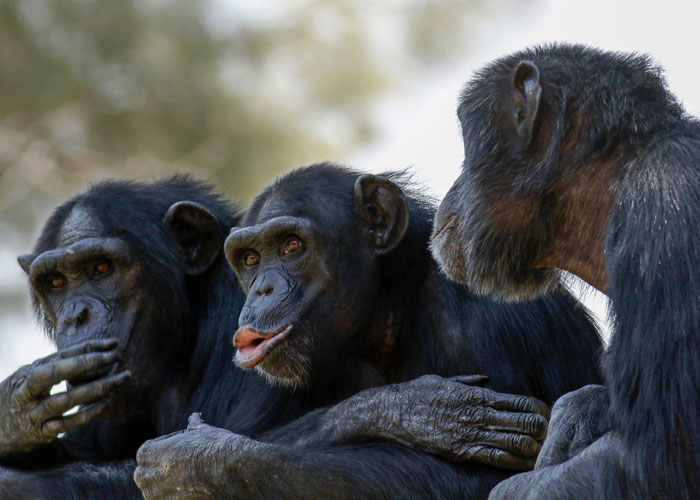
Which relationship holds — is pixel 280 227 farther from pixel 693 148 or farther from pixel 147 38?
pixel 147 38

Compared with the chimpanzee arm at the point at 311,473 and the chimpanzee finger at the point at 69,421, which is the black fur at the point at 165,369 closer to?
the chimpanzee finger at the point at 69,421

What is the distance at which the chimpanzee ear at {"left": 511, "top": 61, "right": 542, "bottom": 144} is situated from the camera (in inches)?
219

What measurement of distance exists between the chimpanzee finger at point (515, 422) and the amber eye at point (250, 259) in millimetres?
1507

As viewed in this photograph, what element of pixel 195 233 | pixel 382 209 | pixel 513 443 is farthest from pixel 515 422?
pixel 195 233

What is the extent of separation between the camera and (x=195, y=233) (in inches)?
309

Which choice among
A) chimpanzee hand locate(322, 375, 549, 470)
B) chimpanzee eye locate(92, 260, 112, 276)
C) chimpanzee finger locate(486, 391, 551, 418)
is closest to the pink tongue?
chimpanzee hand locate(322, 375, 549, 470)

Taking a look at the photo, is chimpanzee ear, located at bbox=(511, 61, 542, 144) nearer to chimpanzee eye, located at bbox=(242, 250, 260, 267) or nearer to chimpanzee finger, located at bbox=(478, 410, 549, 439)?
chimpanzee finger, located at bbox=(478, 410, 549, 439)

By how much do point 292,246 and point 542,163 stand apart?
1664 mm

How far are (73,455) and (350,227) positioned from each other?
2165 mm

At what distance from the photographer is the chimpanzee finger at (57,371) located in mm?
6715

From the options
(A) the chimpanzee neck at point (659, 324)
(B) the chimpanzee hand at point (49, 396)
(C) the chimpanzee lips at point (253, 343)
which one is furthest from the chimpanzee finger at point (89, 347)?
(A) the chimpanzee neck at point (659, 324)

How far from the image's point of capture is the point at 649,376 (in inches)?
181

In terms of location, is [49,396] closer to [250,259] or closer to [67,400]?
[67,400]

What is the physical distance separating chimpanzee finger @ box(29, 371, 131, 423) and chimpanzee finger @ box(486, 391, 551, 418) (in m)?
2.20
